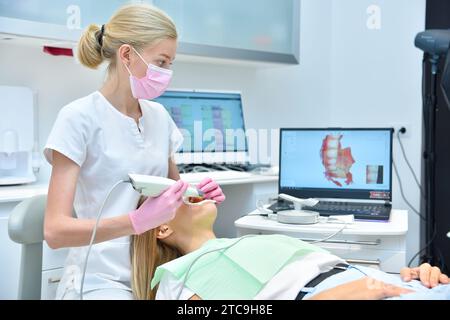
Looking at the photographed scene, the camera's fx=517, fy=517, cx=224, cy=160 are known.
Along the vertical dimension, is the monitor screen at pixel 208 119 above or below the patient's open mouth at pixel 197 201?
above

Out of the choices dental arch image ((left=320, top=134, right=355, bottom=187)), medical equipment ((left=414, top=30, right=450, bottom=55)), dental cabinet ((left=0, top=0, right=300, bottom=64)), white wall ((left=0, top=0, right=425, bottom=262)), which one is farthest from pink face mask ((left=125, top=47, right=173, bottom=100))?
medical equipment ((left=414, top=30, right=450, bottom=55))

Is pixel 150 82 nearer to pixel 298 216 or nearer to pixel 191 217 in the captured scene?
→ pixel 191 217

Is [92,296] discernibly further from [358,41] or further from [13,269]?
[358,41]

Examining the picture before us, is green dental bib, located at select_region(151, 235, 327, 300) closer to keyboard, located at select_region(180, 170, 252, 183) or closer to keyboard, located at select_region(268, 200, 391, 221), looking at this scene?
keyboard, located at select_region(268, 200, 391, 221)

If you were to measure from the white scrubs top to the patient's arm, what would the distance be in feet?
1.61

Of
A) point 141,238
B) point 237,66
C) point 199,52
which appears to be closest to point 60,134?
point 141,238

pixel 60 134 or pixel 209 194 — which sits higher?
pixel 60 134

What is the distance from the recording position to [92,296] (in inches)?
41.7

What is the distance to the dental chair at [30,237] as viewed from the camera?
1.06m

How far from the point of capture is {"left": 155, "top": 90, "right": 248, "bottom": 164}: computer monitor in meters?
2.19

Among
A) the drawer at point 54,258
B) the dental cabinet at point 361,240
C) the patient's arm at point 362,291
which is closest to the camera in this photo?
the patient's arm at point 362,291

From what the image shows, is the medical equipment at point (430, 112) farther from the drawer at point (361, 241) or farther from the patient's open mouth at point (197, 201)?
the patient's open mouth at point (197, 201)

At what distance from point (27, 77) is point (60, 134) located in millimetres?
881

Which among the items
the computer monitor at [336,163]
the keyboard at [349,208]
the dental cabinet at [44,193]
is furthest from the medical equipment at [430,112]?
the dental cabinet at [44,193]
